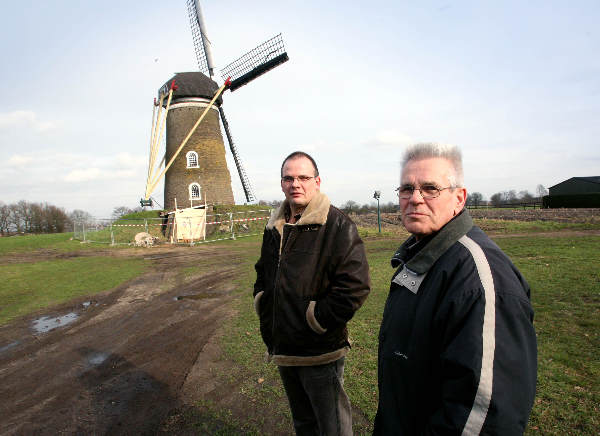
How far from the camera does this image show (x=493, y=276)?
4.55 ft

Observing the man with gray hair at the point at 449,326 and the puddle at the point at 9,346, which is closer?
the man with gray hair at the point at 449,326

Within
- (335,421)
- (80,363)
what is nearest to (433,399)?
(335,421)

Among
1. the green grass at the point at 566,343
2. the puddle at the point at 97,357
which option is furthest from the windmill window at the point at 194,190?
the green grass at the point at 566,343

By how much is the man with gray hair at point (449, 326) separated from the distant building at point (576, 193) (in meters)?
42.2

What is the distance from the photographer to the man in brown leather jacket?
2547 mm

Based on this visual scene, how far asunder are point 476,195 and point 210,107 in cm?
5056

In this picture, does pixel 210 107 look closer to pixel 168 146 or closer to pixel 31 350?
pixel 168 146

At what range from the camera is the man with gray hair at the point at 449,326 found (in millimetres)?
1283

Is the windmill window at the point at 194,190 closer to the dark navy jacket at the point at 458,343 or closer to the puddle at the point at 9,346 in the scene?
the puddle at the point at 9,346

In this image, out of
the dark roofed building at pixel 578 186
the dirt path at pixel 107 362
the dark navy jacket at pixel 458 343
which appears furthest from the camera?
the dark roofed building at pixel 578 186

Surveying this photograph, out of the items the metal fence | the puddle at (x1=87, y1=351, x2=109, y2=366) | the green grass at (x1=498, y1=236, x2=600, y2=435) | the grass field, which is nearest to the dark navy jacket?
the grass field

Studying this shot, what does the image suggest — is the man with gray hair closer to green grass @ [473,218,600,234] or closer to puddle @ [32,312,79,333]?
→ puddle @ [32,312,79,333]

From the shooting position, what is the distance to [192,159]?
2361 centimetres

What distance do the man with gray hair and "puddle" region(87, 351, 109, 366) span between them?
15.6ft
